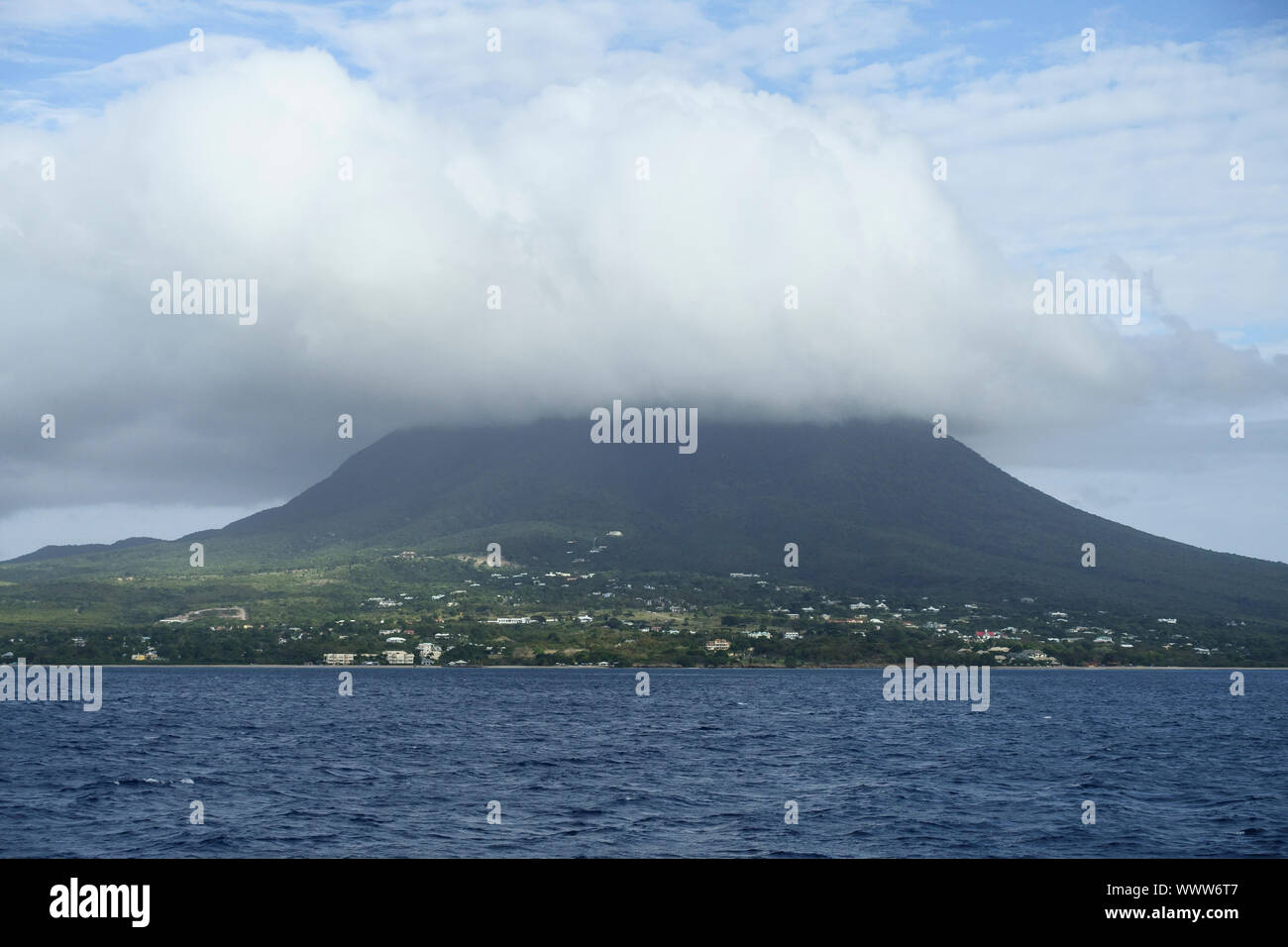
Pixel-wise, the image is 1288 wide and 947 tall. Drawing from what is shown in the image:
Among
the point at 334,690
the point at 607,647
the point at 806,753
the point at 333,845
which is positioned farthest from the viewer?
the point at 607,647

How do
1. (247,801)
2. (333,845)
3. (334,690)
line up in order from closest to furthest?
(333,845)
(247,801)
(334,690)

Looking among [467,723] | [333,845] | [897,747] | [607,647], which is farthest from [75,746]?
[607,647]

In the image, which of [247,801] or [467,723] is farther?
[467,723]
